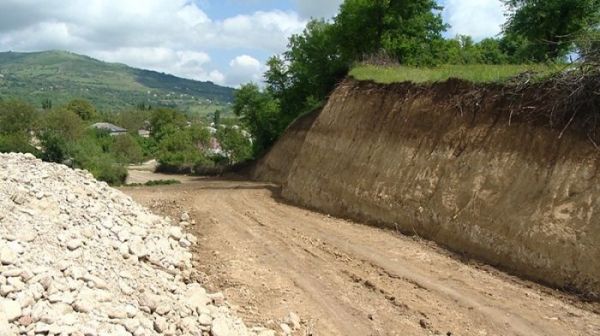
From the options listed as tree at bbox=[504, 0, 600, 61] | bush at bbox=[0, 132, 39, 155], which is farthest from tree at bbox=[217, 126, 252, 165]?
tree at bbox=[504, 0, 600, 61]

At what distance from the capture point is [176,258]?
37.6ft

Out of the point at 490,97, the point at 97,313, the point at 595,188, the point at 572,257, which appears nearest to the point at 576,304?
the point at 572,257

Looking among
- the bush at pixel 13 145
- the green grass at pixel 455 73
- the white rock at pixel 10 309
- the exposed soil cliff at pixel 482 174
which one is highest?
the green grass at pixel 455 73

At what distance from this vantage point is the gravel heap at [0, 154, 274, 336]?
6.70 m

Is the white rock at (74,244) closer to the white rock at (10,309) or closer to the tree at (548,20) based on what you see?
the white rock at (10,309)

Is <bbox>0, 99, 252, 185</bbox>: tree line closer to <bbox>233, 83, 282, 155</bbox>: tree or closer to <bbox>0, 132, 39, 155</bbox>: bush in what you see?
<bbox>0, 132, 39, 155</bbox>: bush

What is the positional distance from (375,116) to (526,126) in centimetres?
684

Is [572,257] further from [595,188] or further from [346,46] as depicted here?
[346,46]

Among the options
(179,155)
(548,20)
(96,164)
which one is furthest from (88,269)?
(179,155)

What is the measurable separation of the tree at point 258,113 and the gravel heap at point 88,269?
Answer: 25.7m

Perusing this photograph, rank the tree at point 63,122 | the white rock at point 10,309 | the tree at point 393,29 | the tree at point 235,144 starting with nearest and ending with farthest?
the white rock at point 10,309 → the tree at point 393,29 → the tree at point 235,144 → the tree at point 63,122

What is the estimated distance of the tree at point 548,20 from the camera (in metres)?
22.2

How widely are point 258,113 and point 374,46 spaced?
11848 millimetres

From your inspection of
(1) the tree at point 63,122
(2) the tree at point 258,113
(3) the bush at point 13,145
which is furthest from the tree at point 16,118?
(2) the tree at point 258,113
